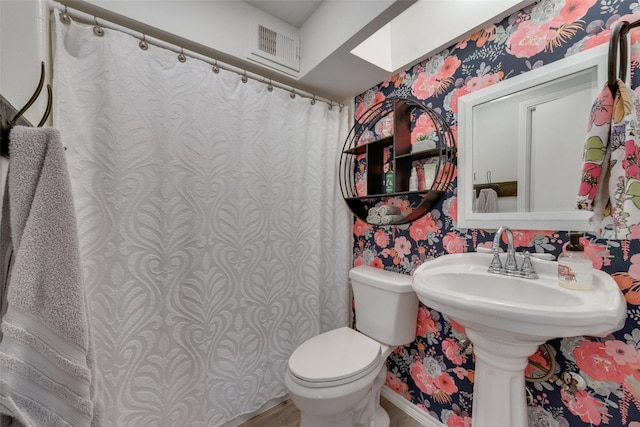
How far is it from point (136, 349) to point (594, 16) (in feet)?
7.17

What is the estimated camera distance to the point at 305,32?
1.50m

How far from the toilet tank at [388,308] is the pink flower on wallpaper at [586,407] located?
23.6 inches

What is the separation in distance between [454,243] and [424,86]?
87 centimetres

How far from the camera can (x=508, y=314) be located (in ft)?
2.28

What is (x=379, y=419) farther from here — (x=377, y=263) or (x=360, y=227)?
(x=360, y=227)

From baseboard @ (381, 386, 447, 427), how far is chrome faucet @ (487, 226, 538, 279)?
0.90 m

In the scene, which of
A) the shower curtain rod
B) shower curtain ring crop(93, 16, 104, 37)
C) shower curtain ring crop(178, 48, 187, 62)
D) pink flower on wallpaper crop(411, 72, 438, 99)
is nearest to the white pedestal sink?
pink flower on wallpaper crop(411, 72, 438, 99)

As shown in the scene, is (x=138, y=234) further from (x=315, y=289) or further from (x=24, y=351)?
(x=315, y=289)

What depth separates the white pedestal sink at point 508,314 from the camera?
67 centimetres

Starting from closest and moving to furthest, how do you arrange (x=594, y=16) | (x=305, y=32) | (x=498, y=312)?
1. (x=498, y=312)
2. (x=594, y=16)
3. (x=305, y=32)

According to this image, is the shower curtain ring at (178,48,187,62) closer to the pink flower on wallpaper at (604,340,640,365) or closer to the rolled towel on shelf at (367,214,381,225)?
the rolled towel on shelf at (367,214,381,225)

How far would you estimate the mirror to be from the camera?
931mm

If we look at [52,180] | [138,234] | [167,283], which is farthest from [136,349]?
[52,180]

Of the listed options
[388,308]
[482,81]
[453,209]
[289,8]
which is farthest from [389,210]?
[289,8]
